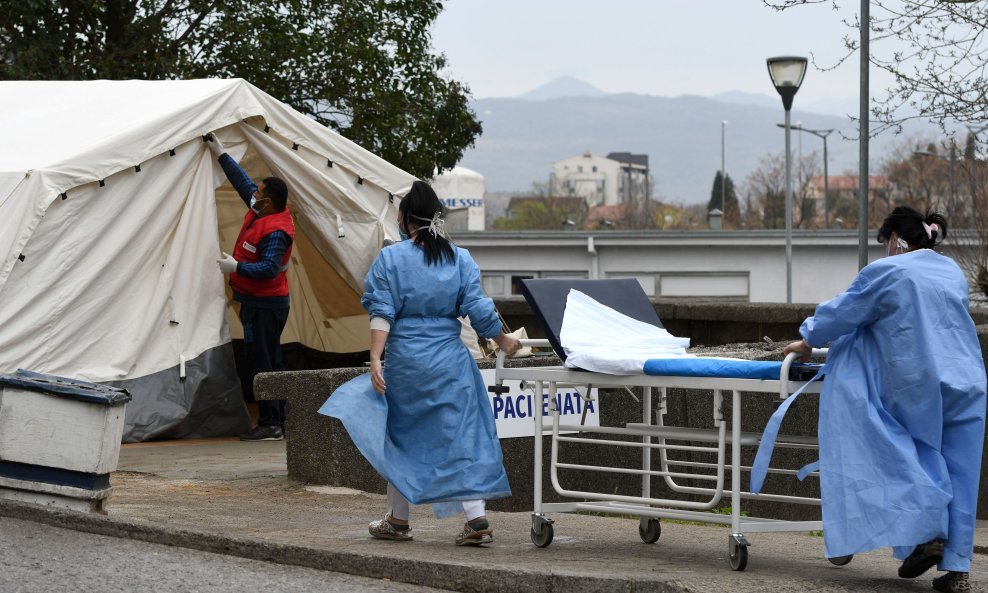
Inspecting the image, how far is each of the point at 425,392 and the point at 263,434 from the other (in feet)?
15.1

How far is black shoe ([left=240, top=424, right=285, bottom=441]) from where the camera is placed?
1109 cm

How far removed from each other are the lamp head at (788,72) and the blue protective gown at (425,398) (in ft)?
40.8

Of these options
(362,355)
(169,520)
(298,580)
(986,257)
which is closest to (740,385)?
(298,580)

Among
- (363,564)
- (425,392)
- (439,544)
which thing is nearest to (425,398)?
(425,392)

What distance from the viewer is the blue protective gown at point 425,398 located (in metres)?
6.72

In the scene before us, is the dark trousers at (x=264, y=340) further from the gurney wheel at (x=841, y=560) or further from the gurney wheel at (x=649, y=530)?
the gurney wheel at (x=841, y=560)

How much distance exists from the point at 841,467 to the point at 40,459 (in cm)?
365

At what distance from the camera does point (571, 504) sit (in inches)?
269

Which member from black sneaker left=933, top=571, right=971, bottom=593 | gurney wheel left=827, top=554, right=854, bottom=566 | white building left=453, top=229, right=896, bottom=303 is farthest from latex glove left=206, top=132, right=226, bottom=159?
white building left=453, top=229, right=896, bottom=303

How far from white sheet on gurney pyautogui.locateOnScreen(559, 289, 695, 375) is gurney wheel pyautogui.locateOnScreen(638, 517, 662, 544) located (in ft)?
2.94

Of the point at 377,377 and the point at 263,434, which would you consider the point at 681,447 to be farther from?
the point at 263,434

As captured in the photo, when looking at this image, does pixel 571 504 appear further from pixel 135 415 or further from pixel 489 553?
pixel 135 415

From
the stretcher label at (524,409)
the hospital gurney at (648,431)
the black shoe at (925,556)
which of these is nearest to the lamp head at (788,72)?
the stretcher label at (524,409)

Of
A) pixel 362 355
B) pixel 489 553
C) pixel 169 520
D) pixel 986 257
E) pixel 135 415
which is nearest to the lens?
pixel 489 553
